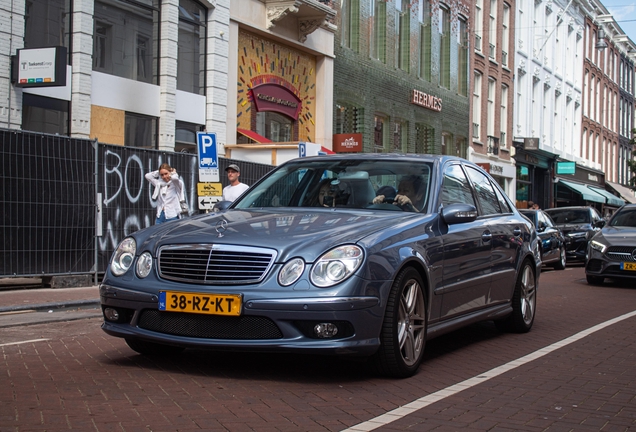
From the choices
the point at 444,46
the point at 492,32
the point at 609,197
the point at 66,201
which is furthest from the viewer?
the point at 609,197

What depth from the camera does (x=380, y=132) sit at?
30641mm

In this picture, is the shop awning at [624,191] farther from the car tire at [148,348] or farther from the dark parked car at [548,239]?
the car tire at [148,348]

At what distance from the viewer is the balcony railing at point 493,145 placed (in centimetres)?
4128

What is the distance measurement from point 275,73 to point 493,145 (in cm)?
2016

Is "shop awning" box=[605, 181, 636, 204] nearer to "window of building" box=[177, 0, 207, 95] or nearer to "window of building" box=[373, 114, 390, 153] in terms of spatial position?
"window of building" box=[373, 114, 390, 153]

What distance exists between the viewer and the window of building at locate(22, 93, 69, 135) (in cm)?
1566

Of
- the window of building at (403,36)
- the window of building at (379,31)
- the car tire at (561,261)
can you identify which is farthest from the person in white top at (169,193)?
the window of building at (403,36)

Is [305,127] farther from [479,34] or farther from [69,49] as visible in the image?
[479,34]

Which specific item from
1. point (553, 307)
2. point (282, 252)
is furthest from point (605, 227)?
point (282, 252)

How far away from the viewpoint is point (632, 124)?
70.4m

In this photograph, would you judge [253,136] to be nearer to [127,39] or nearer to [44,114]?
[127,39]

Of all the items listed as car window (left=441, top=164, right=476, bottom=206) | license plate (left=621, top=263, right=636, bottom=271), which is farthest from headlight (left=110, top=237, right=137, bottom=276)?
license plate (left=621, top=263, right=636, bottom=271)

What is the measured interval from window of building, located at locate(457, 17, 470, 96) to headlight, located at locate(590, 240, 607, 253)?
22431mm

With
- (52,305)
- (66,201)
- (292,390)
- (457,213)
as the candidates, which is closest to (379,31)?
(66,201)
